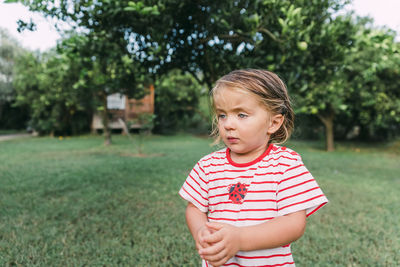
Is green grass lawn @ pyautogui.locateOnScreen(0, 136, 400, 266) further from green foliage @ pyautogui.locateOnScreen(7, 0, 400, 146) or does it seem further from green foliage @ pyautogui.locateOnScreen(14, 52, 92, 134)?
green foliage @ pyautogui.locateOnScreen(14, 52, 92, 134)

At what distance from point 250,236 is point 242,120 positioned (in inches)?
19.0

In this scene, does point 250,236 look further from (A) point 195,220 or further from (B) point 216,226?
(A) point 195,220

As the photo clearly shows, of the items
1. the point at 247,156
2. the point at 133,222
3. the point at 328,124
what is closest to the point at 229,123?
the point at 247,156

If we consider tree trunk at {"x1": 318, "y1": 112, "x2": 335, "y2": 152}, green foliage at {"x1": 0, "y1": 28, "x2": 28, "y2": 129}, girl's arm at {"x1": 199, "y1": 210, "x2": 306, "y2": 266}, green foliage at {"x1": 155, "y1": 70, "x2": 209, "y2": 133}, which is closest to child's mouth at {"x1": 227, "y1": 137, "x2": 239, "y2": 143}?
girl's arm at {"x1": 199, "y1": 210, "x2": 306, "y2": 266}

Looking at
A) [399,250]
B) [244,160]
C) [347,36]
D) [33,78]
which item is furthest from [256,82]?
[33,78]

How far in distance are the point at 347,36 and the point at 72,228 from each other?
3.81m

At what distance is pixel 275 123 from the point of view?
4.59 ft

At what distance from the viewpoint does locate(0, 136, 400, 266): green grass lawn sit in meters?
2.82

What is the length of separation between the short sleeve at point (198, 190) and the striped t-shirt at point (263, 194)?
4cm

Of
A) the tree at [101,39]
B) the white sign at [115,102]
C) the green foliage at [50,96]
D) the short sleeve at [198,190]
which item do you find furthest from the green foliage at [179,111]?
the short sleeve at [198,190]

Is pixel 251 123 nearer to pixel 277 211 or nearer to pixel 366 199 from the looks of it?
pixel 277 211

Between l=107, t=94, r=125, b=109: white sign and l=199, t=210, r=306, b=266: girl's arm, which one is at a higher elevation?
l=107, t=94, r=125, b=109: white sign

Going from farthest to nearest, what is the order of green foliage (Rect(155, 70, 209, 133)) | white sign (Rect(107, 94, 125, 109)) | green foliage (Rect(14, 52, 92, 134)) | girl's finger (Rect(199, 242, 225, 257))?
white sign (Rect(107, 94, 125, 109)) < green foliage (Rect(155, 70, 209, 133)) < green foliage (Rect(14, 52, 92, 134)) < girl's finger (Rect(199, 242, 225, 257))

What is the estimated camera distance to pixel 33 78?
52.6 ft
